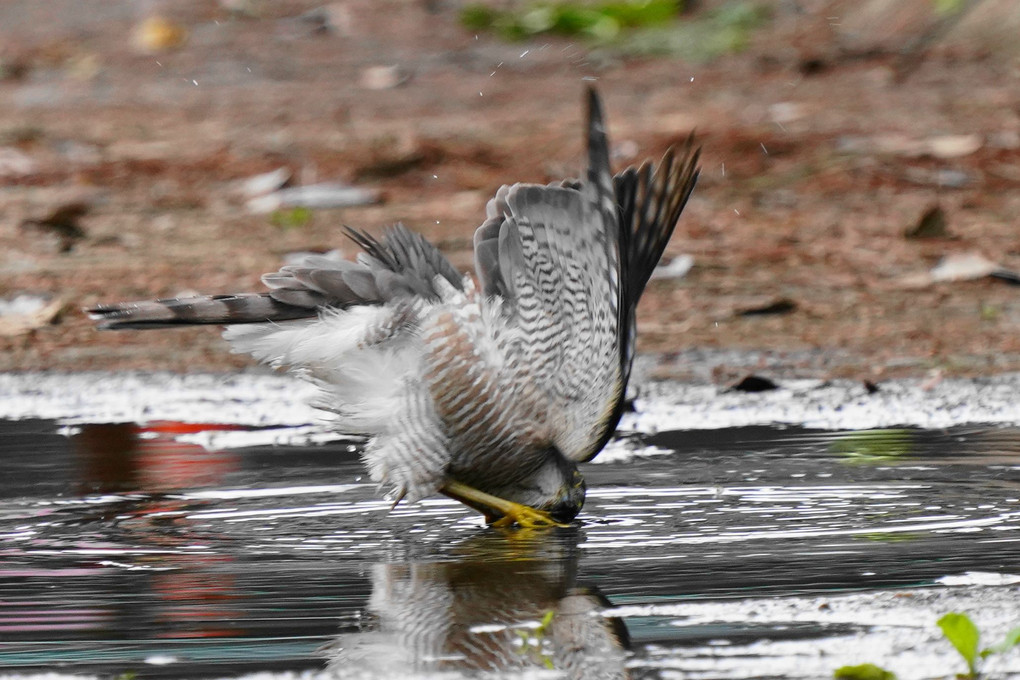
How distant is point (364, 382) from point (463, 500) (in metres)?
0.44

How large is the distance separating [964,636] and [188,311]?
2103 millimetres

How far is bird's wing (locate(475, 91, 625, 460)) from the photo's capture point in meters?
4.20

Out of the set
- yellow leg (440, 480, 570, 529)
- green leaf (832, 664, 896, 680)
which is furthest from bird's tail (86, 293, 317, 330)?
green leaf (832, 664, 896, 680)

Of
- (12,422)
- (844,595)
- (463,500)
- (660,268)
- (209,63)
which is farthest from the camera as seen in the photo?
(209,63)

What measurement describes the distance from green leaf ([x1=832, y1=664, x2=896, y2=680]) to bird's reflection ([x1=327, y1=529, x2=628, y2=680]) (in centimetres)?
35

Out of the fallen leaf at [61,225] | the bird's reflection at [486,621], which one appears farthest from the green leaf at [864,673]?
the fallen leaf at [61,225]

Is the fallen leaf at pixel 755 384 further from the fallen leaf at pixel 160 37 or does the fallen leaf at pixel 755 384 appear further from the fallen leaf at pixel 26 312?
the fallen leaf at pixel 160 37

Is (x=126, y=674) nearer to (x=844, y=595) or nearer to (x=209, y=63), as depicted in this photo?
(x=844, y=595)

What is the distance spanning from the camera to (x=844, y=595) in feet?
11.0

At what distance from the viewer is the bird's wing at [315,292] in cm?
417

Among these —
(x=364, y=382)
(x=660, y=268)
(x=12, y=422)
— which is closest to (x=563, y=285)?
(x=364, y=382)

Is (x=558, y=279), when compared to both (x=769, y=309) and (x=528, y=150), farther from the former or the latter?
(x=528, y=150)

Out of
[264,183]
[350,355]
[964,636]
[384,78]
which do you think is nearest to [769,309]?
[350,355]

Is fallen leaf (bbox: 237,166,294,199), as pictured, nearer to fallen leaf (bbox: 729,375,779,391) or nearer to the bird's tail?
fallen leaf (bbox: 729,375,779,391)
